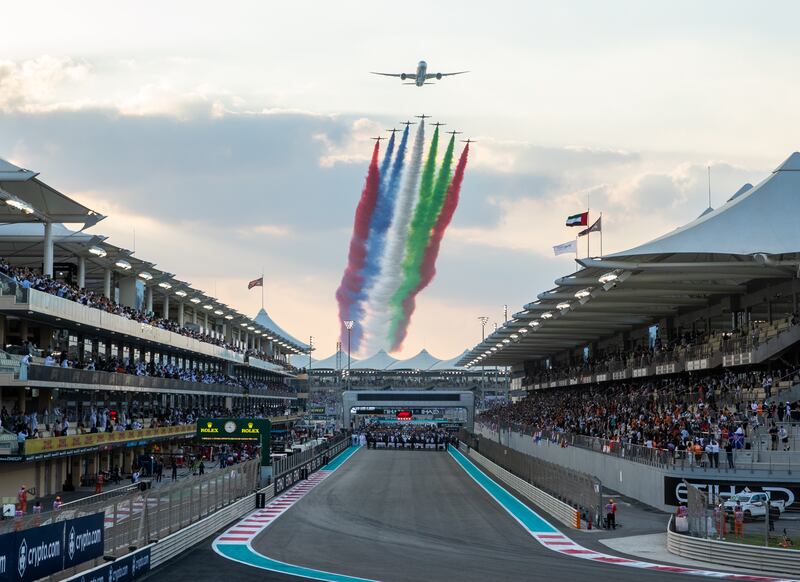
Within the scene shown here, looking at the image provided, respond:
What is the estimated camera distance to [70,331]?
178 ft

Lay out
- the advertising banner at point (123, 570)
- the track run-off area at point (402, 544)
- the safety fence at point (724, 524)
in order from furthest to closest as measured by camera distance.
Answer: the safety fence at point (724, 524)
the track run-off area at point (402, 544)
the advertising banner at point (123, 570)

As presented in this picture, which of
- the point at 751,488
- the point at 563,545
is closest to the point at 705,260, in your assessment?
the point at 751,488

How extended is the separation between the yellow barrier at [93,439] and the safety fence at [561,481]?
1899 cm

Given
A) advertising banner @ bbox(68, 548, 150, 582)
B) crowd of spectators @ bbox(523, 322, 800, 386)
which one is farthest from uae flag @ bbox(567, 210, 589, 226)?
advertising banner @ bbox(68, 548, 150, 582)

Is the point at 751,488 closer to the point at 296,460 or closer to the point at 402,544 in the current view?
the point at 402,544

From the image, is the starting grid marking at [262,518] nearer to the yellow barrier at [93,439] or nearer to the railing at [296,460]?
the railing at [296,460]

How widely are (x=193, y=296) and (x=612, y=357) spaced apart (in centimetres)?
3221

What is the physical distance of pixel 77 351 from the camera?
5619 cm

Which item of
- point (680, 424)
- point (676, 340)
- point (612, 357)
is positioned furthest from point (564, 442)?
point (612, 357)

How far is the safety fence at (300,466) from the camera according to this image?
4951 cm

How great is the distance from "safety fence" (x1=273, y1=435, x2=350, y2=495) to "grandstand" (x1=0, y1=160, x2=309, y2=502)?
7.86 m

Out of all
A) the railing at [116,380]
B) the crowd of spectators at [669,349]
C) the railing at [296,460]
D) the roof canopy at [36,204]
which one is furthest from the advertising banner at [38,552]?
the crowd of spectators at [669,349]

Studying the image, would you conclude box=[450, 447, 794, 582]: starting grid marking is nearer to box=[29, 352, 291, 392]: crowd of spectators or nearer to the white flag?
the white flag

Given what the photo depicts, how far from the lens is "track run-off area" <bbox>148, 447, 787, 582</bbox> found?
25.2 meters
